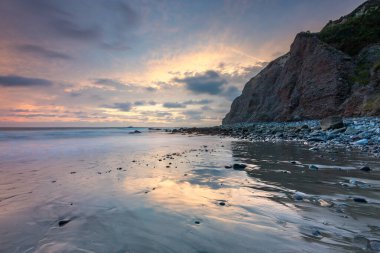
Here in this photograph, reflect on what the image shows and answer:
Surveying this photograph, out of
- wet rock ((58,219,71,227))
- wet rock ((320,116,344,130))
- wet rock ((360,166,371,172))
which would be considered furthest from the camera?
wet rock ((320,116,344,130))

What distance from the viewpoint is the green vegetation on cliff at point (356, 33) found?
121 ft

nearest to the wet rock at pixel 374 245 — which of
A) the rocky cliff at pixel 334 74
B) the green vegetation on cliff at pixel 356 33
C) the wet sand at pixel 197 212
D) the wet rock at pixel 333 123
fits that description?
the wet sand at pixel 197 212

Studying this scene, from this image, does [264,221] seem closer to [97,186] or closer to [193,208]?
[193,208]

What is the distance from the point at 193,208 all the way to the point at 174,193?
1211 mm

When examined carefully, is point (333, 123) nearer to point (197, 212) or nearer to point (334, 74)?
point (197, 212)

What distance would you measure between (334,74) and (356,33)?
38.3ft

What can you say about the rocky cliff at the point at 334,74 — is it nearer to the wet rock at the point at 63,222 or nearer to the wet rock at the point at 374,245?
the wet rock at the point at 374,245

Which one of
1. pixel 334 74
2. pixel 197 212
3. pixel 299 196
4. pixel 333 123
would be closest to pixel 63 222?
pixel 197 212

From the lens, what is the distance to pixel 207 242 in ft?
10.6

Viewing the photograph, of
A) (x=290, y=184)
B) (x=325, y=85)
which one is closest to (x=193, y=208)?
(x=290, y=184)

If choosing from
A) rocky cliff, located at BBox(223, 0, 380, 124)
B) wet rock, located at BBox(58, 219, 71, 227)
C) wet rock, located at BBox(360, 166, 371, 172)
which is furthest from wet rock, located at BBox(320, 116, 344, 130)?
wet rock, located at BBox(58, 219, 71, 227)

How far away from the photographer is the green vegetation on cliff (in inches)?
1453

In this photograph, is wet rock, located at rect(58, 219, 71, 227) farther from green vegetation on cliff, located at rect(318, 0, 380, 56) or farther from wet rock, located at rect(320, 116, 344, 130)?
green vegetation on cliff, located at rect(318, 0, 380, 56)

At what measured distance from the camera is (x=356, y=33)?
38844 millimetres
